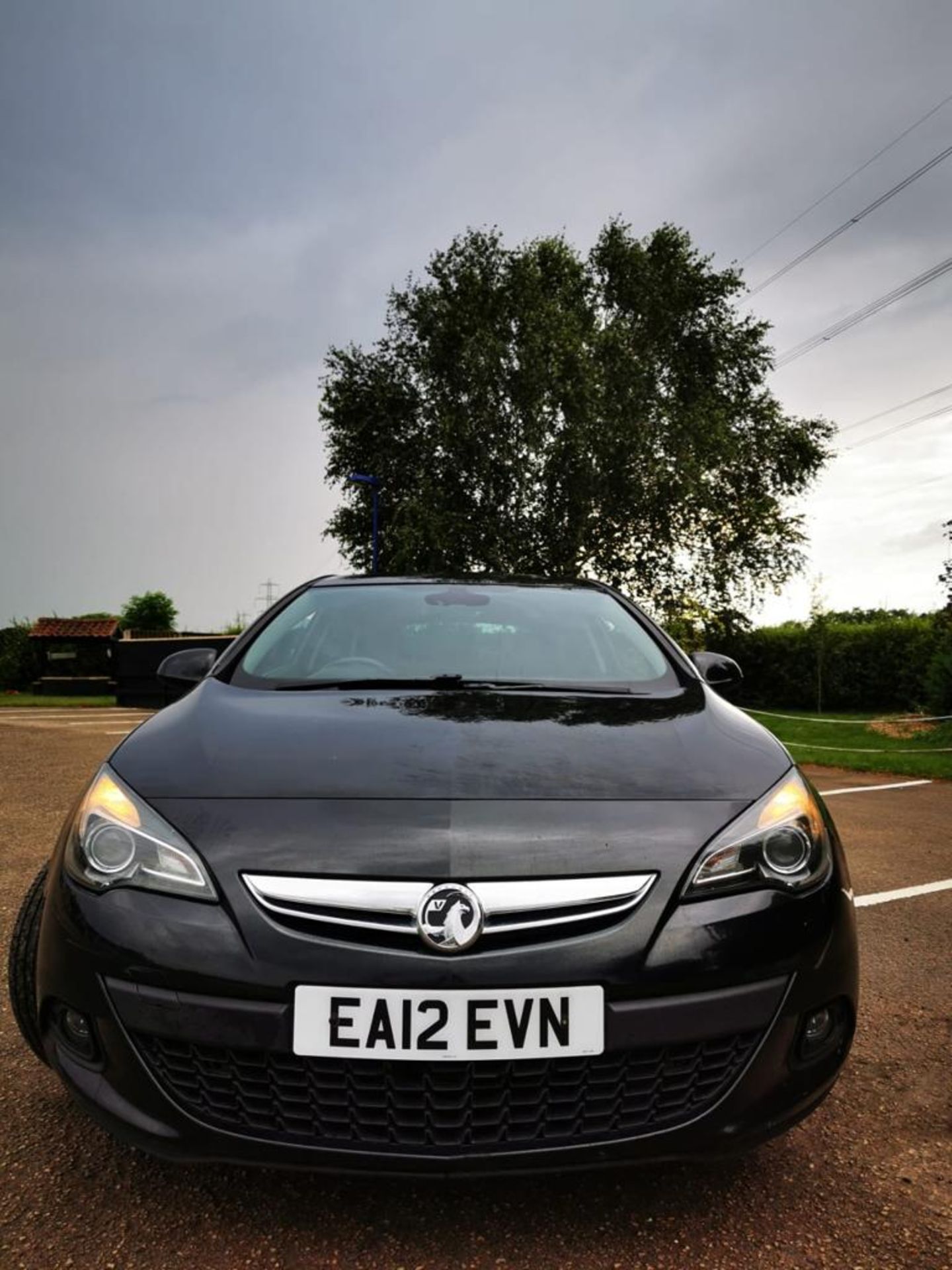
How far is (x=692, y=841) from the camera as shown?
188cm

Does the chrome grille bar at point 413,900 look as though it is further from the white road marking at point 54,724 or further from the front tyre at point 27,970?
the white road marking at point 54,724

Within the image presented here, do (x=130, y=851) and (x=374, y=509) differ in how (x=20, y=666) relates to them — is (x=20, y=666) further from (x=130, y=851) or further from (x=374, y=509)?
(x=130, y=851)

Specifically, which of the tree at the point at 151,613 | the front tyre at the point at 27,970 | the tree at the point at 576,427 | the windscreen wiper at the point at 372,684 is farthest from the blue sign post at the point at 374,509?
the tree at the point at 151,613

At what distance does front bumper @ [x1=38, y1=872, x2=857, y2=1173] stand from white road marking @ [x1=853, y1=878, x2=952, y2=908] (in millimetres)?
2951

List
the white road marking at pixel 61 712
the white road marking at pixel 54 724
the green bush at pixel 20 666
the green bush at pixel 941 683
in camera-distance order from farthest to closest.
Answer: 1. the green bush at pixel 20 666
2. the white road marking at pixel 61 712
3. the green bush at pixel 941 683
4. the white road marking at pixel 54 724

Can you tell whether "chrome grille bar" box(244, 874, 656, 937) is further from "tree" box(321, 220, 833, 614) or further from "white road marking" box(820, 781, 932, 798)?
"tree" box(321, 220, 833, 614)

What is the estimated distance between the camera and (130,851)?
75.2 inches

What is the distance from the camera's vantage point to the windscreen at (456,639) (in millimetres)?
2881

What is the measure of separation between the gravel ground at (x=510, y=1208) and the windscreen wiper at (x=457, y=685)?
112 centimetres

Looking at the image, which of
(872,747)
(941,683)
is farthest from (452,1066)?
(941,683)

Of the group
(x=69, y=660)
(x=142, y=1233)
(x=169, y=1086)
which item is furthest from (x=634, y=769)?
(x=69, y=660)

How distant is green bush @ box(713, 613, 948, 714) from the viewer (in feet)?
86.1

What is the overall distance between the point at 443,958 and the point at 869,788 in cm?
839

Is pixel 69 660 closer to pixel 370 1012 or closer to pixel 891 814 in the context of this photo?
pixel 891 814
